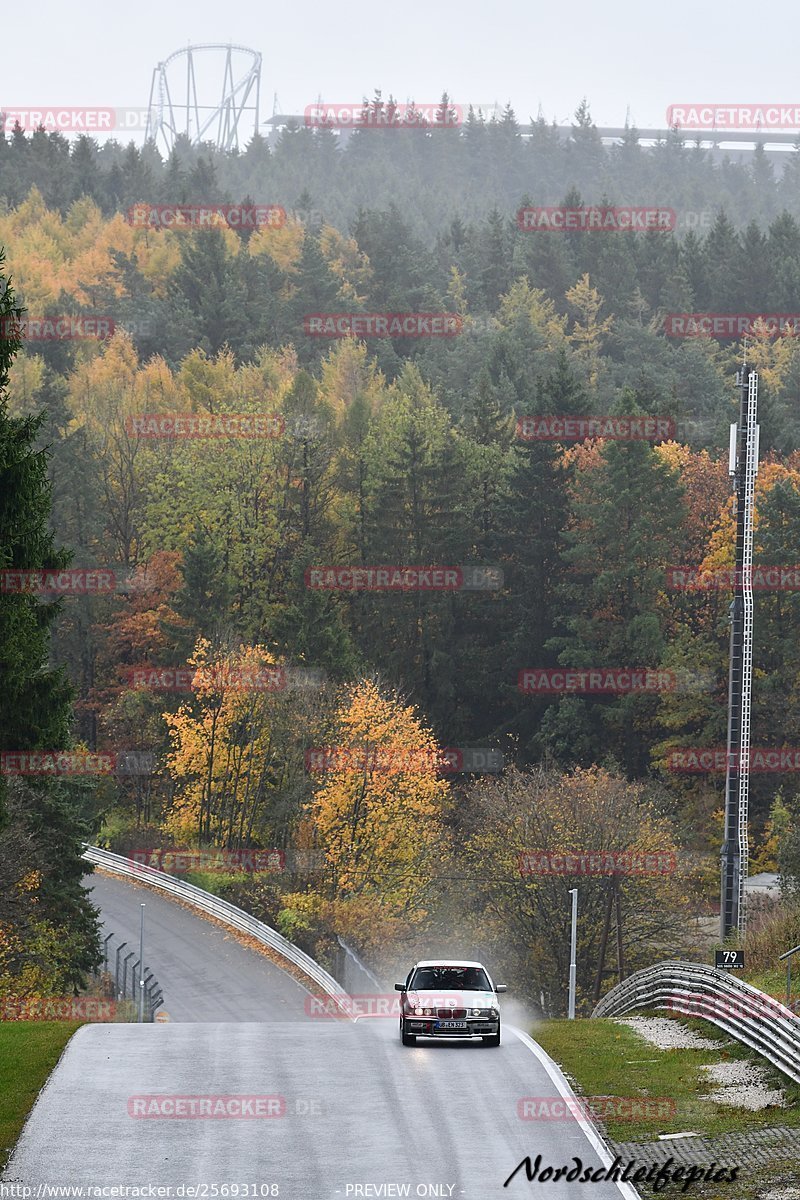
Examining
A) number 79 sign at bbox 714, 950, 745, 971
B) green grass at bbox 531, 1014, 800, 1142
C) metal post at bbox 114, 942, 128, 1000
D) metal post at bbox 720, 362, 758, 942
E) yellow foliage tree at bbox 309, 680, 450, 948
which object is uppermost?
metal post at bbox 720, 362, 758, 942

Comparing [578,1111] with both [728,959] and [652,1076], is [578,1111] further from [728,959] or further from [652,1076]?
[728,959]

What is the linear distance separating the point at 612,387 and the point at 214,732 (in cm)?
4667

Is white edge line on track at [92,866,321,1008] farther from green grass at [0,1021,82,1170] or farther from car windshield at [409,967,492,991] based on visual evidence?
car windshield at [409,967,492,991]

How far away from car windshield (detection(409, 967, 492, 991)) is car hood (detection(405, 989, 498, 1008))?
23 centimetres

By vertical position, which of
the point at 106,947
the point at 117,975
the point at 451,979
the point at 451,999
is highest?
the point at 451,979

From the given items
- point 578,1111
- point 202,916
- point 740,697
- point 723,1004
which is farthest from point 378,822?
point 578,1111

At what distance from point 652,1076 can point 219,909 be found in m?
47.0

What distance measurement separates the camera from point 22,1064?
2708cm

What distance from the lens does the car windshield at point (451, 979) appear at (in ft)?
96.5

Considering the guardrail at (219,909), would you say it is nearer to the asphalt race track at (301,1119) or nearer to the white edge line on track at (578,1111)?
the asphalt race track at (301,1119)

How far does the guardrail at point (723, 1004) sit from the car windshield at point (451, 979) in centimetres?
423

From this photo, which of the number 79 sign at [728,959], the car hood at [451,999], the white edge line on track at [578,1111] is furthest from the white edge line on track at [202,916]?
the white edge line on track at [578,1111]

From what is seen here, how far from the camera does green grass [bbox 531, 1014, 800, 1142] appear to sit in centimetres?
2362

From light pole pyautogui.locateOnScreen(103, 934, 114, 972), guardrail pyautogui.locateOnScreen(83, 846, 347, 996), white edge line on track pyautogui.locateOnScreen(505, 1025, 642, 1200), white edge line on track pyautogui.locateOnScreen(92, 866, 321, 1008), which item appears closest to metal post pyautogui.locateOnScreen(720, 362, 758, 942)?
white edge line on track pyautogui.locateOnScreen(505, 1025, 642, 1200)
